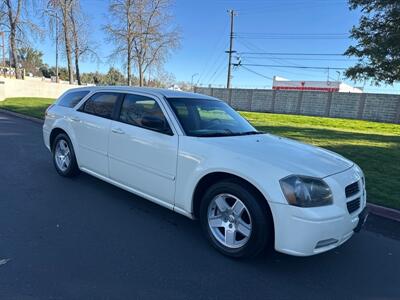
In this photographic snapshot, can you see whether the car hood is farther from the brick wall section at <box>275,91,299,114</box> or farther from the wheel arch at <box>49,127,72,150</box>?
the brick wall section at <box>275,91,299,114</box>

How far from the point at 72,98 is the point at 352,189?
460 cm

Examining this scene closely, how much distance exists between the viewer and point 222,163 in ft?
11.1

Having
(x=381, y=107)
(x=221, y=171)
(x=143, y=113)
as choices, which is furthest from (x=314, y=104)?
(x=221, y=171)

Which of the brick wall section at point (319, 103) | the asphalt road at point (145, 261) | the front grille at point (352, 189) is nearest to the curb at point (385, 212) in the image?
the asphalt road at point (145, 261)

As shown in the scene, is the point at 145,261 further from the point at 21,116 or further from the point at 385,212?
the point at 21,116

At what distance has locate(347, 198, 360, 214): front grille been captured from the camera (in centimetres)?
320

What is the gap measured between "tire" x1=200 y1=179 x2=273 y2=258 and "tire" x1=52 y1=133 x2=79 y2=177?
9.36ft

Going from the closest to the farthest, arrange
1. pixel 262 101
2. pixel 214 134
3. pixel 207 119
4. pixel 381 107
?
pixel 214 134 < pixel 207 119 < pixel 381 107 < pixel 262 101

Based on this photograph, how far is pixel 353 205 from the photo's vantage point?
10.7ft

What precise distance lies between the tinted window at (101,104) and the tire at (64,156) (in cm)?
71

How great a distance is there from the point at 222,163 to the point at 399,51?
12.7 meters

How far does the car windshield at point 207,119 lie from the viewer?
402 centimetres

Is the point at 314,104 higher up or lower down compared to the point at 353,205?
higher up

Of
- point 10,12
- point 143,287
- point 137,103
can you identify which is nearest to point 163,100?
point 137,103
